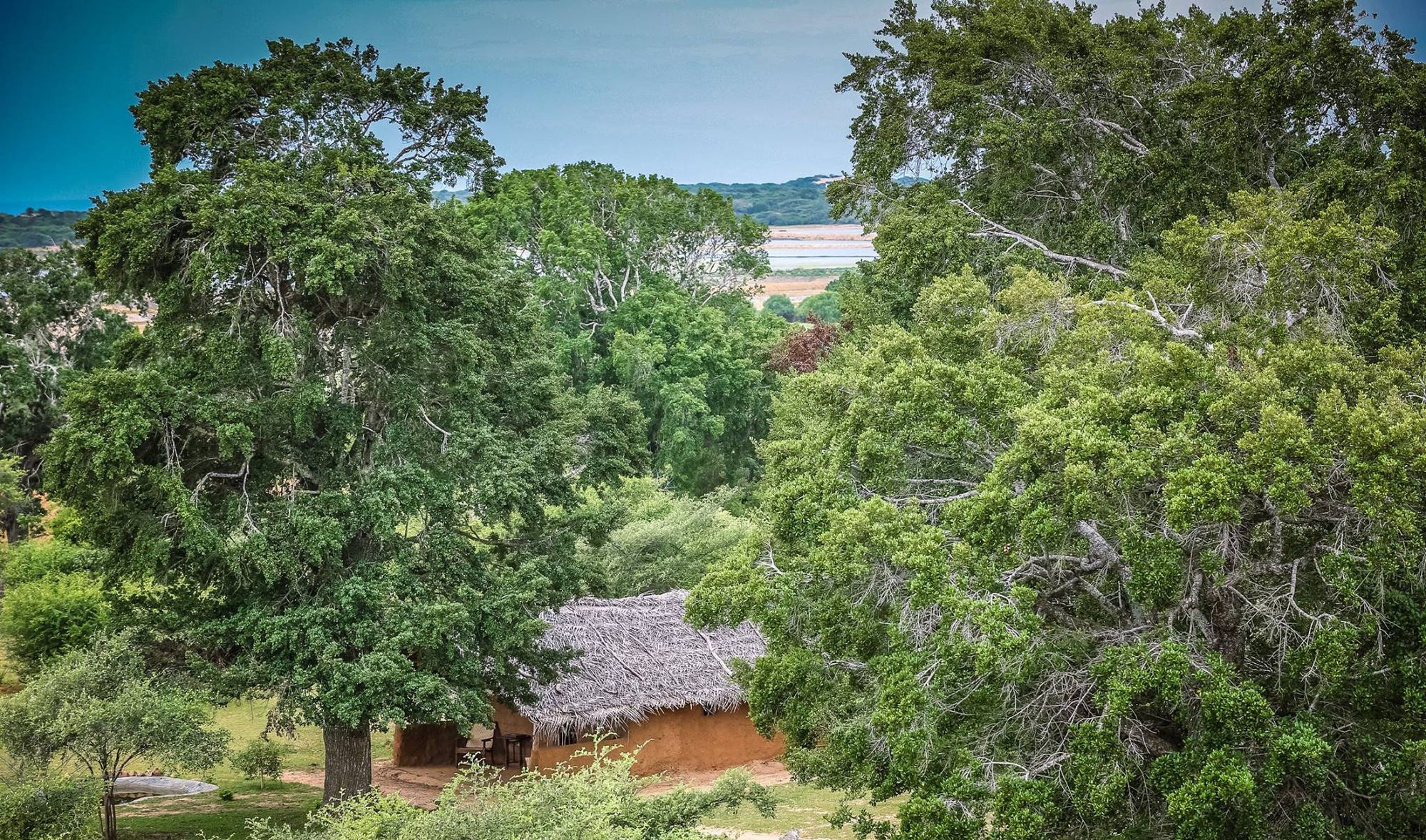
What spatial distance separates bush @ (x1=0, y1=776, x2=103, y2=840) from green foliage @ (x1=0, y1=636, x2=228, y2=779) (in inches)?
25.3

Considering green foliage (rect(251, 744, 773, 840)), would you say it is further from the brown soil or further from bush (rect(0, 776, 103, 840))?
the brown soil

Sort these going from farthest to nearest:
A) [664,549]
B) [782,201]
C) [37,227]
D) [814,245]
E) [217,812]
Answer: [782,201]
[814,245]
[37,227]
[664,549]
[217,812]

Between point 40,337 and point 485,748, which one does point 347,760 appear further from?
point 40,337

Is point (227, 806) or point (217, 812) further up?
point (217, 812)

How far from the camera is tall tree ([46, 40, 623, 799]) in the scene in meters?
16.1

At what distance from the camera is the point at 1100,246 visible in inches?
804

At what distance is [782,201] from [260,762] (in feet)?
244

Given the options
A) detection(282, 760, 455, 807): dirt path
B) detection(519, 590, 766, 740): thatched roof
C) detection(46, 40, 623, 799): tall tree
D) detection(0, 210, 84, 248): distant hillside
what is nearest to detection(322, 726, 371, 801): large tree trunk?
detection(46, 40, 623, 799): tall tree

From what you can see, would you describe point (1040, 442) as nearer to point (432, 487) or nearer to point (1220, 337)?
point (1220, 337)

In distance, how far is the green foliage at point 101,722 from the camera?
14.9 m

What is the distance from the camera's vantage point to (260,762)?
2111 centimetres

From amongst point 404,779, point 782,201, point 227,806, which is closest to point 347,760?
point 227,806

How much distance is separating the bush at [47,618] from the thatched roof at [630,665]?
1097cm

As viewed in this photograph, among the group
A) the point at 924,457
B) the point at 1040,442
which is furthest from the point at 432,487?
the point at 1040,442
